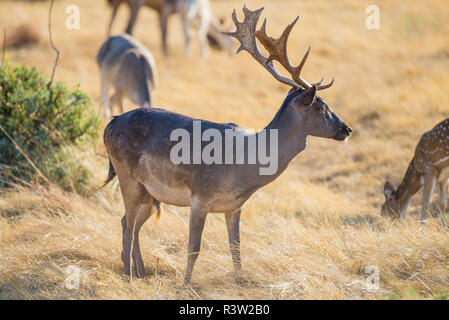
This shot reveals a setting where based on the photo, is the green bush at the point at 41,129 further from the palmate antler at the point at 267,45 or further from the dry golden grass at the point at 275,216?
the palmate antler at the point at 267,45

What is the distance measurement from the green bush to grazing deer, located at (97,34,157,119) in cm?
181

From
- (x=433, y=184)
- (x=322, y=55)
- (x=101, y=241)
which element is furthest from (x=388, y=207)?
(x=322, y=55)

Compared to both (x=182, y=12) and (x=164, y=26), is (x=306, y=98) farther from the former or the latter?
(x=182, y=12)

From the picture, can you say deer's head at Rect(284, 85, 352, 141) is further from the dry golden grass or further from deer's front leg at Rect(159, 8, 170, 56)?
deer's front leg at Rect(159, 8, 170, 56)

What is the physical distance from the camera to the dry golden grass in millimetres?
5086

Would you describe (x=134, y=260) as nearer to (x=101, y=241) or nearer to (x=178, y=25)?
(x=101, y=241)

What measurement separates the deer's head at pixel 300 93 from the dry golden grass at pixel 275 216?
1.39ft

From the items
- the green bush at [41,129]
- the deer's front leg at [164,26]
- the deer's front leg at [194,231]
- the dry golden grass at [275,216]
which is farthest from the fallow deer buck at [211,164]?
the deer's front leg at [164,26]

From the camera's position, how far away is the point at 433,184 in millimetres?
7371

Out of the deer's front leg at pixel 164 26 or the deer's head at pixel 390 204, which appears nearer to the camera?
the deer's head at pixel 390 204

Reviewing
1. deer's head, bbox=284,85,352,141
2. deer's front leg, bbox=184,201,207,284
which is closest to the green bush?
deer's front leg, bbox=184,201,207,284

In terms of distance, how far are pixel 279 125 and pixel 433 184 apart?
3.15m

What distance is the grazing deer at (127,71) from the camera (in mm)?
10047
